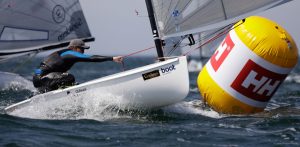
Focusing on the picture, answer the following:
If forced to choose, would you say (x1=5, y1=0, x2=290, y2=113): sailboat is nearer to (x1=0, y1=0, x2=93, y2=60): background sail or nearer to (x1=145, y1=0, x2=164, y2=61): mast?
(x1=145, y1=0, x2=164, y2=61): mast

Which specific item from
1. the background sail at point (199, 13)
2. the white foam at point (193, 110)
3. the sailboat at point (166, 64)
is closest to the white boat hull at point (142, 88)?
the sailboat at point (166, 64)

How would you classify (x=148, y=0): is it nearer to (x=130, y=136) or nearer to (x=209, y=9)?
(x=209, y=9)

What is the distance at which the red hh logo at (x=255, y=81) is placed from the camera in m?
8.17

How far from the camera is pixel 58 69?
8609 millimetres

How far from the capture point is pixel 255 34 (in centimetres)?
827

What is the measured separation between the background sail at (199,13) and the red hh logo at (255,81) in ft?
2.32

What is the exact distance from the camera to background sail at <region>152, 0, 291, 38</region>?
27.3 ft

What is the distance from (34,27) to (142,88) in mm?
3846

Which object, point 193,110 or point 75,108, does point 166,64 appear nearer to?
point 193,110

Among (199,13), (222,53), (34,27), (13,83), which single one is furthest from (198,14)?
(13,83)

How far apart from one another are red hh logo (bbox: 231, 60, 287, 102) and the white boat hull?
89 centimetres

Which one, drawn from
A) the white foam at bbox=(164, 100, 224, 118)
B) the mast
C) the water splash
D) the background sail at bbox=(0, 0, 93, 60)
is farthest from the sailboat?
the water splash

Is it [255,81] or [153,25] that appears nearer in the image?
[255,81]

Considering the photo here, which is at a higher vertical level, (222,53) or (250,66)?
(222,53)
